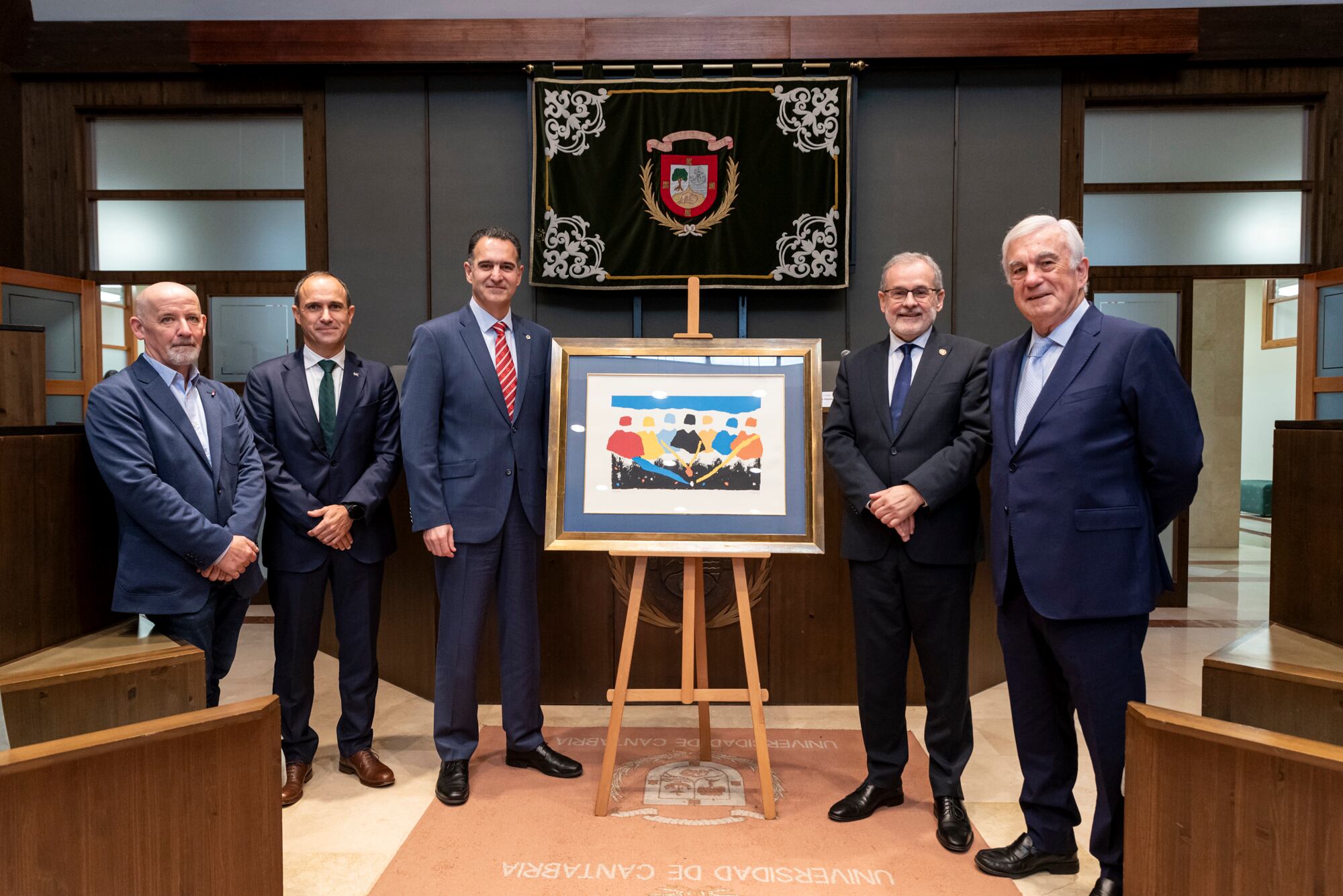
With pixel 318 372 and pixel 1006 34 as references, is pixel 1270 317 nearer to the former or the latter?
pixel 1006 34

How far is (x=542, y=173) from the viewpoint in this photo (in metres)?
4.90

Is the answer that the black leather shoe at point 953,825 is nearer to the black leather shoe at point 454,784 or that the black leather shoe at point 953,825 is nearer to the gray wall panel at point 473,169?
the black leather shoe at point 454,784

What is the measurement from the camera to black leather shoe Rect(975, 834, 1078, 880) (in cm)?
219

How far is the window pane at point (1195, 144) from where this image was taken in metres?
5.16

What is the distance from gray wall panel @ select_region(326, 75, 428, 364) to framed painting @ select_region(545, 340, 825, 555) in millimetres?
2939

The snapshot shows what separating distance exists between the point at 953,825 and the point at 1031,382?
1.35 metres

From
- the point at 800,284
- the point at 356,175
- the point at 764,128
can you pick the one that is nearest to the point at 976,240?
the point at 800,284

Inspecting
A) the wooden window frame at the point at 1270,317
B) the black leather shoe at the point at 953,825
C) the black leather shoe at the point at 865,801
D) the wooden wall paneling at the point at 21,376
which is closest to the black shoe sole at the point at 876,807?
the black leather shoe at the point at 865,801

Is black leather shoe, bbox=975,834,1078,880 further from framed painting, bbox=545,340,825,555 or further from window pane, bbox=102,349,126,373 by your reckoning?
window pane, bbox=102,349,126,373

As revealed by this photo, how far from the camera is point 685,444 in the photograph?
8.42 feet

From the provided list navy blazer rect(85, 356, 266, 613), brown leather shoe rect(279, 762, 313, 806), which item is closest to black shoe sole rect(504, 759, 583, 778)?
brown leather shoe rect(279, 762, 313, 806)

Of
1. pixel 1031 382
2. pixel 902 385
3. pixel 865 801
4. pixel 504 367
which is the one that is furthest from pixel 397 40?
pixel 865 801

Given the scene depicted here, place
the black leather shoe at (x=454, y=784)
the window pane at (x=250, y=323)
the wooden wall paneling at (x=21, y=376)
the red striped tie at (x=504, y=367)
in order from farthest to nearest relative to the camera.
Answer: the window pane at (x=250, y=323) → the wooden wall paneling at (x=21, y=376) → the red striped tie at (x=504, y=367) → the black leather shoe at (x=454, y=784)

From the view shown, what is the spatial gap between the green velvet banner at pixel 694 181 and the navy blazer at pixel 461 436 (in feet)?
7.46
